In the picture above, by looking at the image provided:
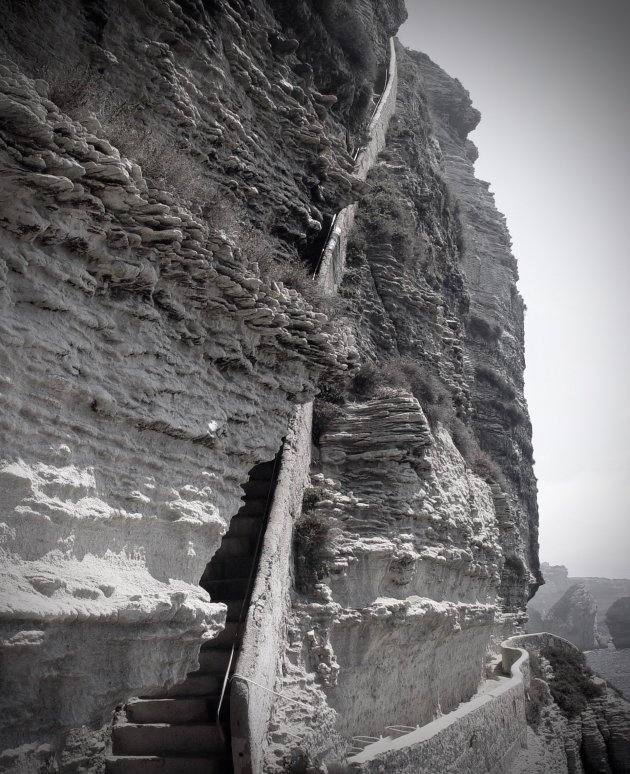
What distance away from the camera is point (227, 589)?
24.6 ft

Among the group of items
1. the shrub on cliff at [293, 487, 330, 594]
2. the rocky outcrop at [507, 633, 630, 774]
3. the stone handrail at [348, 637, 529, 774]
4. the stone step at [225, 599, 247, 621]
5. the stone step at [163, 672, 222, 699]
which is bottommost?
the rocky outcrop at [507, 633, 630, 774]

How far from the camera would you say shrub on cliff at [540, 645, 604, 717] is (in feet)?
64.0

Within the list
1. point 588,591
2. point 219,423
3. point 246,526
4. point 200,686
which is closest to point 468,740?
point 246,526

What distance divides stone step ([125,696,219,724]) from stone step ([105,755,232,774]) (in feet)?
1.31

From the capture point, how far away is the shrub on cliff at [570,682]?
19.5 metres

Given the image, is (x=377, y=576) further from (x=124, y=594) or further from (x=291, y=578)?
(x=124, y=594)

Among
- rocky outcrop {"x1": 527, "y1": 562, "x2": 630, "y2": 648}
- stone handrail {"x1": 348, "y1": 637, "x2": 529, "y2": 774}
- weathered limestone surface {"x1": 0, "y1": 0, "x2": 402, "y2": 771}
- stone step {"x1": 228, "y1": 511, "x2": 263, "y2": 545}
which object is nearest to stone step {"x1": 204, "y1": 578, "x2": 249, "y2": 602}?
stone step {"x1": 228, "y1": 511, "x2": 263, "y2": 545}

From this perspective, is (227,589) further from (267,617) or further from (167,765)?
(167,765)

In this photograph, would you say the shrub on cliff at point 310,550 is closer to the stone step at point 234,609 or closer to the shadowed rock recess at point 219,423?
the shadowed rock recess at point 219,423

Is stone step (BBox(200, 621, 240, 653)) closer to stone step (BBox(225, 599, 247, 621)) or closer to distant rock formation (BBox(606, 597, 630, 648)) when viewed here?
stone step (BBox(225, 599, 247, 621))

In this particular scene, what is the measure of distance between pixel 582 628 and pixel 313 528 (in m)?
53.9

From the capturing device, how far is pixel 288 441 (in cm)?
874

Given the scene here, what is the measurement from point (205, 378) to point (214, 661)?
3.00 metres

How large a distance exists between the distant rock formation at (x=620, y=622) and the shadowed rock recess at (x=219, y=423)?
156 feet
